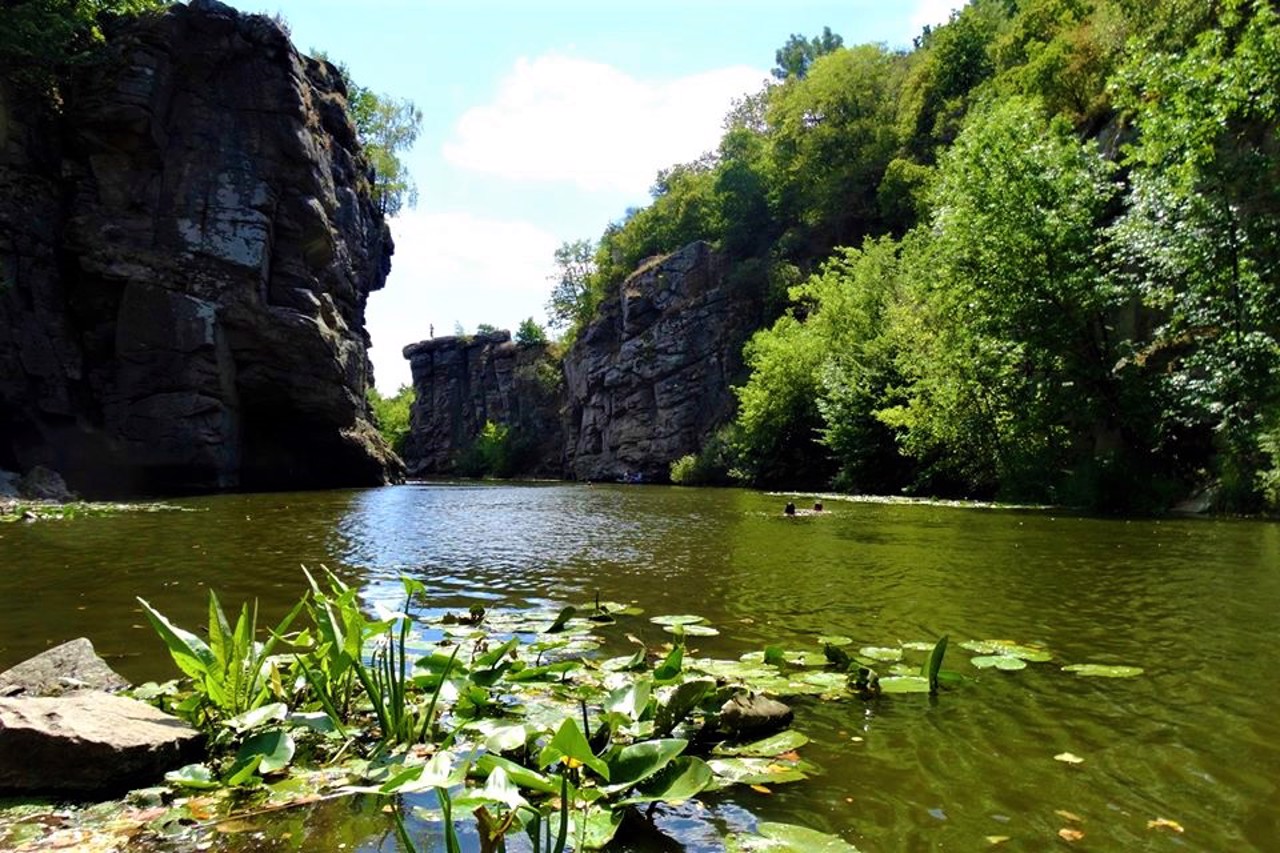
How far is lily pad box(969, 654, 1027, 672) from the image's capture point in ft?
16.6

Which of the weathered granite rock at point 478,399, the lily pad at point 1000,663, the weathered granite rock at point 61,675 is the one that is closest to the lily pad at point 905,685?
the lily pad at point 1000,663

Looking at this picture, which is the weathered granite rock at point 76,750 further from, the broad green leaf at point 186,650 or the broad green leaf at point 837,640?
the broad green leaf at point 837,640

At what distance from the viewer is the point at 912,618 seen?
6.95 m

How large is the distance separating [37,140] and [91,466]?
12.6 m

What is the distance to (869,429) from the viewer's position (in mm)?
32125

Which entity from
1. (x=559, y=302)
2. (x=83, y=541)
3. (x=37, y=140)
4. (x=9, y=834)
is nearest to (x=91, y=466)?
(x=37, y=140)

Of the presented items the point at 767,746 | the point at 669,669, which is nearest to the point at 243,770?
the point at 669,669

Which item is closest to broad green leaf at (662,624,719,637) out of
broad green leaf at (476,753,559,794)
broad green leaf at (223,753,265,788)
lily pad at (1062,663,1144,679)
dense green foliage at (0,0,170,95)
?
lily pad at (1062,663,1144,679)

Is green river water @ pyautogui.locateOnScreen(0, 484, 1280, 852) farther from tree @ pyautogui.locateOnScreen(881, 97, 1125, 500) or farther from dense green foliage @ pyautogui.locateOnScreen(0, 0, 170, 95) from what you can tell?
dense green foliage @ pyautogui.locateOnScreen(0, 0, 170, 95)

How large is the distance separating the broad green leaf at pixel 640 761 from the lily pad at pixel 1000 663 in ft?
10.5

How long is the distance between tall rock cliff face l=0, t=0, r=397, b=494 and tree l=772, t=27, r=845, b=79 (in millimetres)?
79682

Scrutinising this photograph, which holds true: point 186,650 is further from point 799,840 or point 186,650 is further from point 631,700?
point 799,840

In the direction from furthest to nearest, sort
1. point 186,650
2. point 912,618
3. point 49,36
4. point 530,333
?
1. point 530,333
2. point 49,36
3. point 912,618
4. point 186,650

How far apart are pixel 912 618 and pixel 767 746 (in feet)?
12.6
